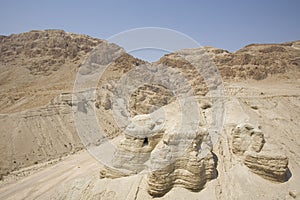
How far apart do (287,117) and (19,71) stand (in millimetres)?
64877

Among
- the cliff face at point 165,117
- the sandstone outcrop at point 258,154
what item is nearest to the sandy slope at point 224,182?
the cliff face at point 165,117

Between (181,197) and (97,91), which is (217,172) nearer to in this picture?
(181,197)

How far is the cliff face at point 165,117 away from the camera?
438 inches

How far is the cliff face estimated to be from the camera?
11118mm

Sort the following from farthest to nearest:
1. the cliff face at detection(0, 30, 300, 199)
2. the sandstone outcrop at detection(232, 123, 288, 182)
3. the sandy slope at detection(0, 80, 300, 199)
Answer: the sandstone outcrop at detection(232, 123, 288, 182)
the cliff face at detection(0, 30, 300, 199)
the sandy slope at detection(0, 80, 300, 199)

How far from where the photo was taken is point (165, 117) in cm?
1322

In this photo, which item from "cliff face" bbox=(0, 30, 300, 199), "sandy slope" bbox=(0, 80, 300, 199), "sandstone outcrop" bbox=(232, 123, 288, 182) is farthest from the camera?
"sandstone outcrop" bbox=(232, 123, 288, 182)

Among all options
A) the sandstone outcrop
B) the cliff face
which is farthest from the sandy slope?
the sandstone outcrop

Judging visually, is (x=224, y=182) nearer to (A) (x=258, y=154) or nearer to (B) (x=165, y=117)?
(A) (x=258, y=154)

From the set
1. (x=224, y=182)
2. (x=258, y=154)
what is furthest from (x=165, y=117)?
(x=258, y=154)

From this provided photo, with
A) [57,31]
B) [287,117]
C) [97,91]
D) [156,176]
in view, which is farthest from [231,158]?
[57,31]

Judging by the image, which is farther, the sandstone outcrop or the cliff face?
the sandstone outcrop

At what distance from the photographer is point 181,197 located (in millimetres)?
10523

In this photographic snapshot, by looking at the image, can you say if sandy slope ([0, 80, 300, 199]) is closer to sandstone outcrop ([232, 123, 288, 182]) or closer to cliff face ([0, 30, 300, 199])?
cliff face ([0, 30, 300, 199])
